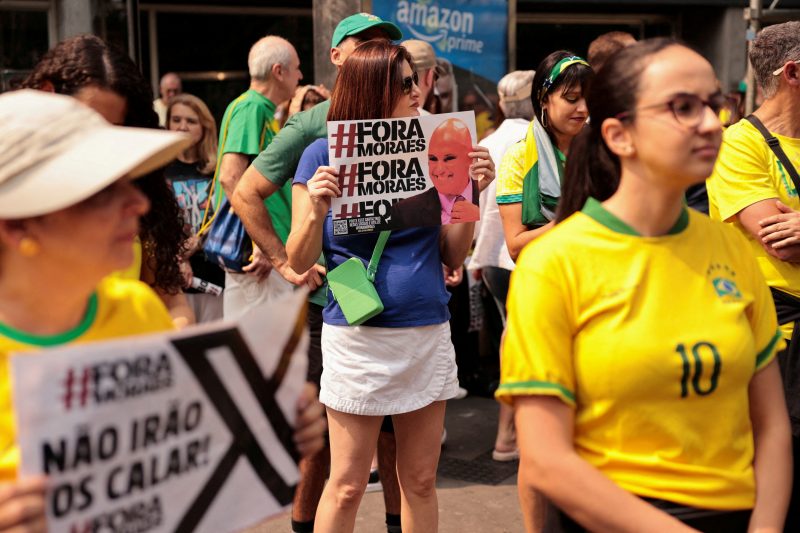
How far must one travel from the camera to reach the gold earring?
1631 millimetres

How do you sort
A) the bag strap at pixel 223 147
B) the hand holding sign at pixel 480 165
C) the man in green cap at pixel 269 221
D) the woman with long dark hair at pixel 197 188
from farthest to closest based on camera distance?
the woman with long dark hair at pixel 197 188 → the bag strap at pixel 223 147 → the man in green cap at pixel 269 221 → the hand holding sign at pixel 480 165

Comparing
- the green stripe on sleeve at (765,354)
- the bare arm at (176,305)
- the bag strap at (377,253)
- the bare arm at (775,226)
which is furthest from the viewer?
the bag strap at (377,253)

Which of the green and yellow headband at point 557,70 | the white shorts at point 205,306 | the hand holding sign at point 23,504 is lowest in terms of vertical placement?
the white shorts at point 205,306

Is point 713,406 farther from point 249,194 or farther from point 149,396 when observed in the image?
point 249,194

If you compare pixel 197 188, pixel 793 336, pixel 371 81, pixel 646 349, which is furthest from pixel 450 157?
pixel 197 188

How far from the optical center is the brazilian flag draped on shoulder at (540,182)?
4.14 m

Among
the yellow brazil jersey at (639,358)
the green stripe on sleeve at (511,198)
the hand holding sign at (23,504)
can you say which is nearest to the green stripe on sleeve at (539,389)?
the yellow brazil jersey at (639,358)

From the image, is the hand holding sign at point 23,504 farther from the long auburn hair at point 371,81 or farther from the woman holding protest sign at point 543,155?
the woman holding protest sign at point 543,155

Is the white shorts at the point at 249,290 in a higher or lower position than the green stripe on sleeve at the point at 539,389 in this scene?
lower

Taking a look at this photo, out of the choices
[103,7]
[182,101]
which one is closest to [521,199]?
[182,101]

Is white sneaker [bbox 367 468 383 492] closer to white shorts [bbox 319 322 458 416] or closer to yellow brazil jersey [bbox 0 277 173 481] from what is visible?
white shorts [bbox 319 322 458 416]

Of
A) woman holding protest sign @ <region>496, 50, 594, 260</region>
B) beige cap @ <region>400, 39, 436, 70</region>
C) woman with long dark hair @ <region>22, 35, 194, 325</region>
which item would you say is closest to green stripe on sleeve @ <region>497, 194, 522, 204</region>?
woman holding protest sign @ <region>496, 50, 594, 260</region>

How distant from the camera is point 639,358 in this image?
80.7 inches

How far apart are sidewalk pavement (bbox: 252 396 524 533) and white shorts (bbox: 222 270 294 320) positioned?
112cm
